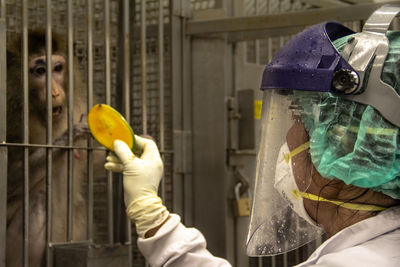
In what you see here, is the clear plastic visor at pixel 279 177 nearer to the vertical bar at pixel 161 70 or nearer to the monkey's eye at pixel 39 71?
the vertical bar at pixel 161 70

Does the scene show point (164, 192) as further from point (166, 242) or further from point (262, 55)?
point (262, 55)

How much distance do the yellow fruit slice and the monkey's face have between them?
61 cm

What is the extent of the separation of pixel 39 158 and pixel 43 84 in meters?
0.36

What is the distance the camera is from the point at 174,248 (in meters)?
1.87

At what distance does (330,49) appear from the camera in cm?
143

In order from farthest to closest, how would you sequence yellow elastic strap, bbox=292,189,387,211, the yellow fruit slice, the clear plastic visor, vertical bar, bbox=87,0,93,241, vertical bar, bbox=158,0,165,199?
vertical bar, bbox=158,0,165,199
vertical bar, bbox=87,0,93,241
the yellow fruit slice
the clear plastic visor
yellow elastic strap, bbox=292,189,387,211

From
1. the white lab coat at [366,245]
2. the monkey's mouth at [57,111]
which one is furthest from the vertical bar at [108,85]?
the white lab coat at [366,245]

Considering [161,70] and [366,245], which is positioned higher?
[161,70]

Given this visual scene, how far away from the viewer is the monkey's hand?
1903mm

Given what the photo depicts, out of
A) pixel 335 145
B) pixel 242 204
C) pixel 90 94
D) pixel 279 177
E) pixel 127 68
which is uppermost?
pixel 127 68

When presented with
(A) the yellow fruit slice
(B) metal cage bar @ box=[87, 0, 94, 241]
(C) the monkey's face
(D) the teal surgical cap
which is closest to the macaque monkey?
(C) the monkey's face

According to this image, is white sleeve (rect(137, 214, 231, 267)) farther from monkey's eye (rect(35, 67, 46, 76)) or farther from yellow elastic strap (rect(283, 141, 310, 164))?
monkey's eye (rect(35, 67, 46, 76))

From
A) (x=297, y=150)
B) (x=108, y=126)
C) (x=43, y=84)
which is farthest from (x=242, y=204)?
(x=297, y=150)

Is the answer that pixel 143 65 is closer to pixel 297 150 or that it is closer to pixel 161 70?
pixel 161 70
